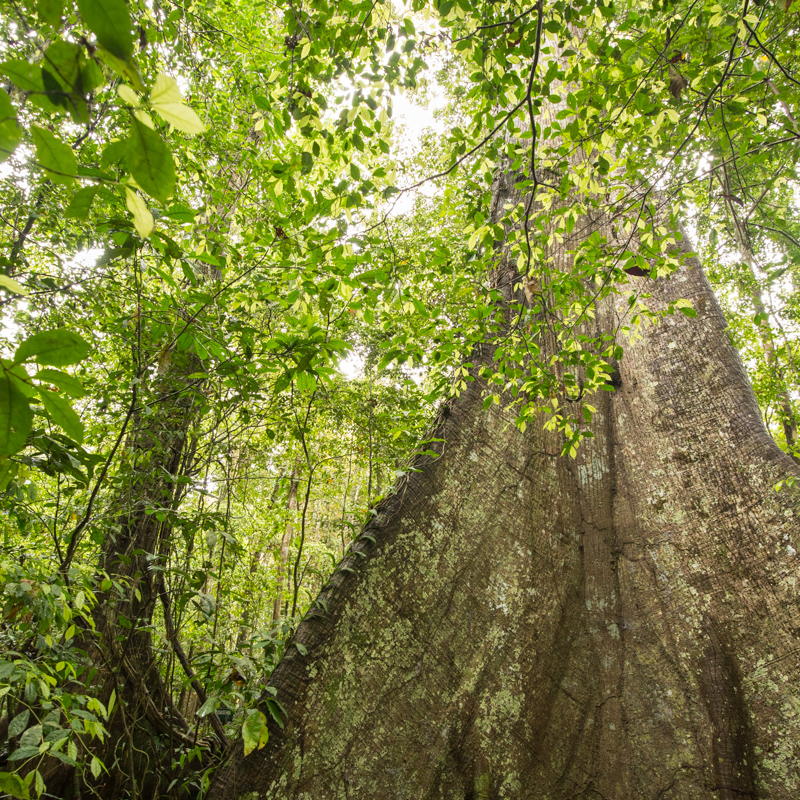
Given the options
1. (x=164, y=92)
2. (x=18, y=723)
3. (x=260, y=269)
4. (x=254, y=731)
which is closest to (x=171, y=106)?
(x=164, y=92)

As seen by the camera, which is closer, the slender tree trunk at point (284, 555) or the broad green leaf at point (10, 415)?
the broad green leaf at point (10, 415)

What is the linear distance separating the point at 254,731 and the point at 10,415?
66.2 inches

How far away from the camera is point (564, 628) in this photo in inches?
91.5

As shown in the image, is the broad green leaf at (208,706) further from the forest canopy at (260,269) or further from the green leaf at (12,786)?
the green leaf at (12,786)

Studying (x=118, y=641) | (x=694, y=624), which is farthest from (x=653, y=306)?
(x=118, y=641)

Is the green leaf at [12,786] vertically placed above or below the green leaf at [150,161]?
below

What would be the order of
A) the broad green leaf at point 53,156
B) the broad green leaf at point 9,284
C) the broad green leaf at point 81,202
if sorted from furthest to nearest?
the broad green leaf at point 81,202, the broad green leaf at point 53,156, the broad green leaf at point 9,284

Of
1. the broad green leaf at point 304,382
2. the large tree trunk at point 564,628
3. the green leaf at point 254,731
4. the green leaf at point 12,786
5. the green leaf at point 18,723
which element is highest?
the broad green leaf at point 304,382

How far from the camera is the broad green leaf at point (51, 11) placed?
568 mm

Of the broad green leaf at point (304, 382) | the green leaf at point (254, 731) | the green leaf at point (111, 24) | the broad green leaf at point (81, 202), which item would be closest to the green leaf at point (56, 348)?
the broad green leaf at point (81, 202)

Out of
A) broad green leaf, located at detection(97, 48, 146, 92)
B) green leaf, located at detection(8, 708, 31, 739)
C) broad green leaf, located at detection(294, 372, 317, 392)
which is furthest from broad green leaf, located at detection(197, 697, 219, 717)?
broad green leaf, located at detection(97, 48, 146, 92)

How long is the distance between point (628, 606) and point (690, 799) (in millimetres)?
731

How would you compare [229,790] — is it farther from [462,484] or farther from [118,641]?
[462,484]

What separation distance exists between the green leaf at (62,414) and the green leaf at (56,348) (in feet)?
0.14
